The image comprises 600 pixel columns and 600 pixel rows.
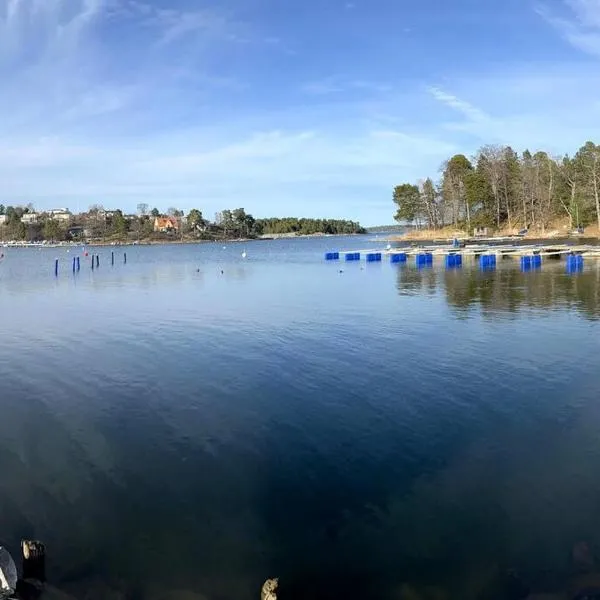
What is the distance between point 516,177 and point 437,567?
5053 inches

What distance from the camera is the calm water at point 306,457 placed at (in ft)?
31.6

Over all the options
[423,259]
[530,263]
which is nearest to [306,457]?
[530,263]

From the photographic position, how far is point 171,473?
12977 millimetres

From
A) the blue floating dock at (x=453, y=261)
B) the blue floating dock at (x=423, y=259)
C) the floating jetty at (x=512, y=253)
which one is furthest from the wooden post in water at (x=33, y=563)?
the blue floating dock at (x=423, y=259)

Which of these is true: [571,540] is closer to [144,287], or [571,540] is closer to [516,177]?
[144,287]

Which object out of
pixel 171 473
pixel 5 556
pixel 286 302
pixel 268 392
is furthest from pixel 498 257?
pixel 5 556

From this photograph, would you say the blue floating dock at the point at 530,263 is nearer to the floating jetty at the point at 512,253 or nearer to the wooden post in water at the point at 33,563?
the floating jetty at the point at 512,253

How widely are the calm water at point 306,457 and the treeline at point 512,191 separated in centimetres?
9181

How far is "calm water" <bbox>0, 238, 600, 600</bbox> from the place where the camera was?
9641 millimetres

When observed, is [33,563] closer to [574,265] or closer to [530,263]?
[574,265]

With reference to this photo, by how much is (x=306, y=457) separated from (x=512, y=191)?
12799 centimetres

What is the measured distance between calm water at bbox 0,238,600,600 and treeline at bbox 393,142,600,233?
3615 inches

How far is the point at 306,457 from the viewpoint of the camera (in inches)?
535

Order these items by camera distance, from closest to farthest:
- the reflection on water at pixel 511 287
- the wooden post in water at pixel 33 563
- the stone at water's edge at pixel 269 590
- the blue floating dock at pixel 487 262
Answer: the stone at water's edge at pixel 269 590, the wooden post in water at pixel 33 563, the reflection on water at pixel 511 287, the blue floating dock at pixel 487 262
